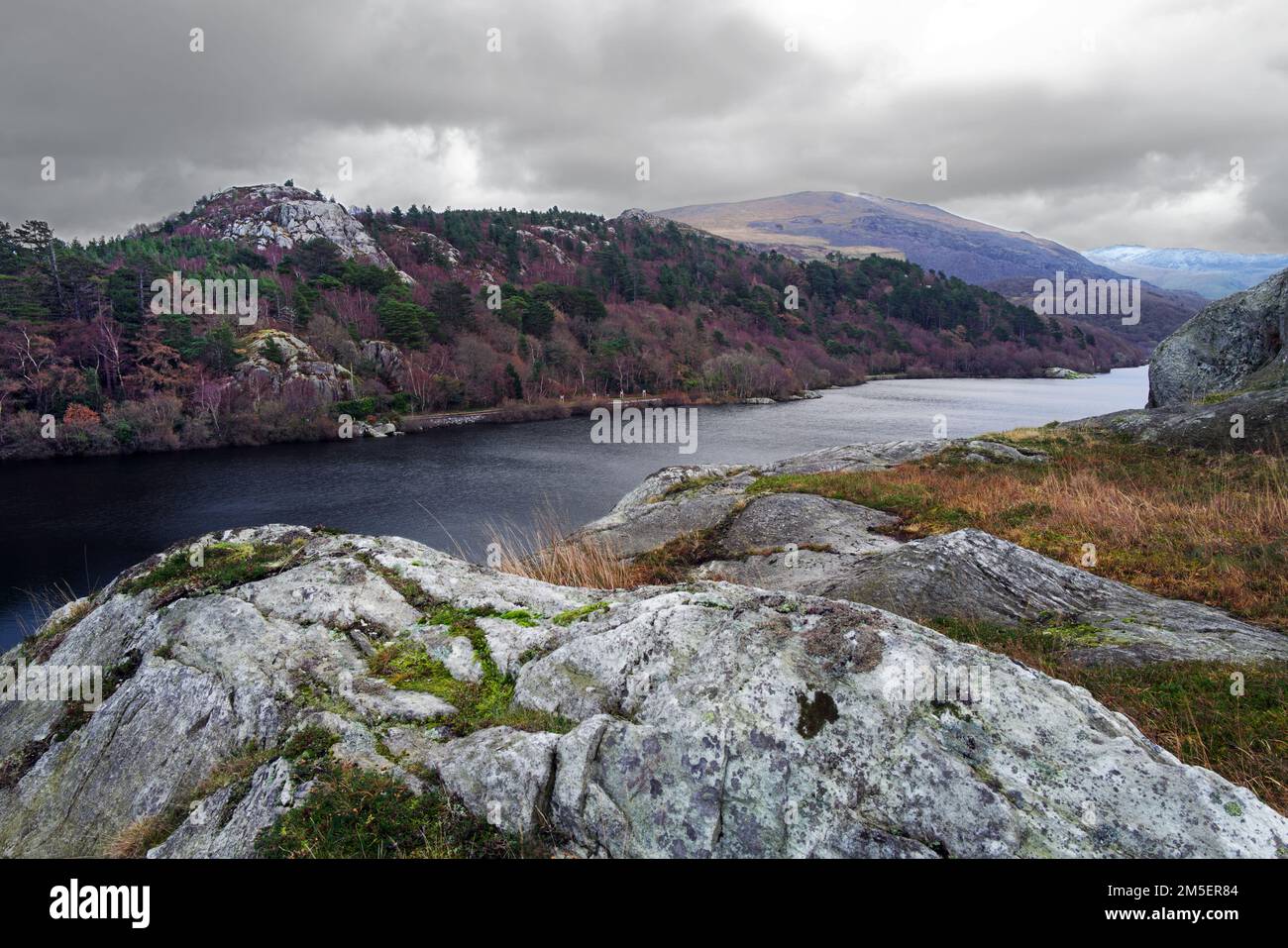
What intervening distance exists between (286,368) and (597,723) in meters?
90.3

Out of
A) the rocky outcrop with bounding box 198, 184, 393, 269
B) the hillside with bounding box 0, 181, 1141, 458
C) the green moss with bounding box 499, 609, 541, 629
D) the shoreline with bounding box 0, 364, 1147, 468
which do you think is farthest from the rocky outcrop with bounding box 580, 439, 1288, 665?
the rocky outcrop with bounding box 198, 184, 393, 269

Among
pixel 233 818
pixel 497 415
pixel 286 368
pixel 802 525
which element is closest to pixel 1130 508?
pixel 802 525

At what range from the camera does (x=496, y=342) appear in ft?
355

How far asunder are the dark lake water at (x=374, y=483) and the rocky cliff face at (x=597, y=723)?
18.0 meters

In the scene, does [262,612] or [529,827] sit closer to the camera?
[529,827]

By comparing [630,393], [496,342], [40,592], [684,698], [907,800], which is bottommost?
[40,592]

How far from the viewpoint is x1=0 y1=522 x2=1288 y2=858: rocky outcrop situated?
3.19 meters

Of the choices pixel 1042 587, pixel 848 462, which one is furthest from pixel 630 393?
pixel 1042 587

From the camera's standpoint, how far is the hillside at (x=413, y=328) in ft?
232

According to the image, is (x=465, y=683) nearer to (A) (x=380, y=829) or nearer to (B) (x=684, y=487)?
(A) (x=380, y=829)

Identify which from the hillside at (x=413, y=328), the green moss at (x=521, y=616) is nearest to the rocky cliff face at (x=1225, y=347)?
the green moss at (x=521, y=616)

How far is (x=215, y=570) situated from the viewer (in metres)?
6.40
